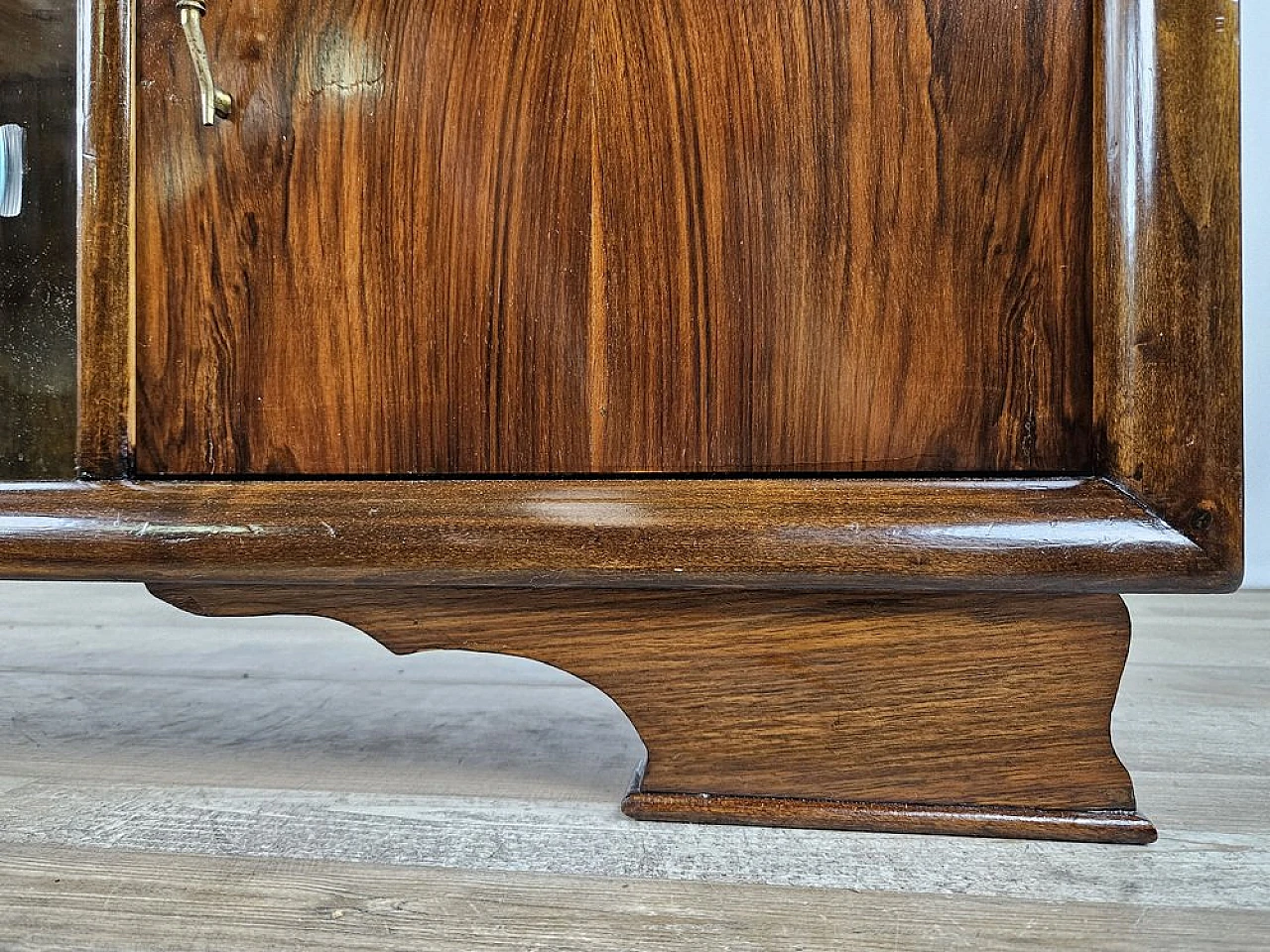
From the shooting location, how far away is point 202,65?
46 centimetres

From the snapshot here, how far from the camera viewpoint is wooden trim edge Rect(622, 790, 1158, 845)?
415 millimetres

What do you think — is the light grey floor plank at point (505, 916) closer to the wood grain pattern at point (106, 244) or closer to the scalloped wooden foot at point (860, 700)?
the scalloped wooden foot at point (860, 700)

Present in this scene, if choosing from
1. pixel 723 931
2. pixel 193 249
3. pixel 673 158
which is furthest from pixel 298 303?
pixel 723 931

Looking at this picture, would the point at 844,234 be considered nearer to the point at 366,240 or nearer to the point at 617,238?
the point at 617,238

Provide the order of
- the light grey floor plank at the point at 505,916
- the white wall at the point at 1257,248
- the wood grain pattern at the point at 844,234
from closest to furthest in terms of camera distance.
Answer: the light grey floor plank at the point at 505,916 → the wood grain pattern at the point at 844,234 → the white wall at the point at 1257,248

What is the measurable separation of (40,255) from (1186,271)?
1.73 ft

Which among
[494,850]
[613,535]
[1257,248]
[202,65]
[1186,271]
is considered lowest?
[494,850]

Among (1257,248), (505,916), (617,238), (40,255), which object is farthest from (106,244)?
(1257,248)

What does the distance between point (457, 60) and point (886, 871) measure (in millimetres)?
382

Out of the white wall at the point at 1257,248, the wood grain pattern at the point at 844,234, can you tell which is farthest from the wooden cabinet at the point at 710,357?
the white wall at the point at 1257,248

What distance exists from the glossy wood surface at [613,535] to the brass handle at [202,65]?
0.17m

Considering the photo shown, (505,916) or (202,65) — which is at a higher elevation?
(202,65)

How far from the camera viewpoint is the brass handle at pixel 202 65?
0.45 metres

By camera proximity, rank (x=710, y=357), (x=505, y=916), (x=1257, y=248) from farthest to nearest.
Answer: (x=1257, y=248) → (x=710, y=357) → (x=505, y=916)
